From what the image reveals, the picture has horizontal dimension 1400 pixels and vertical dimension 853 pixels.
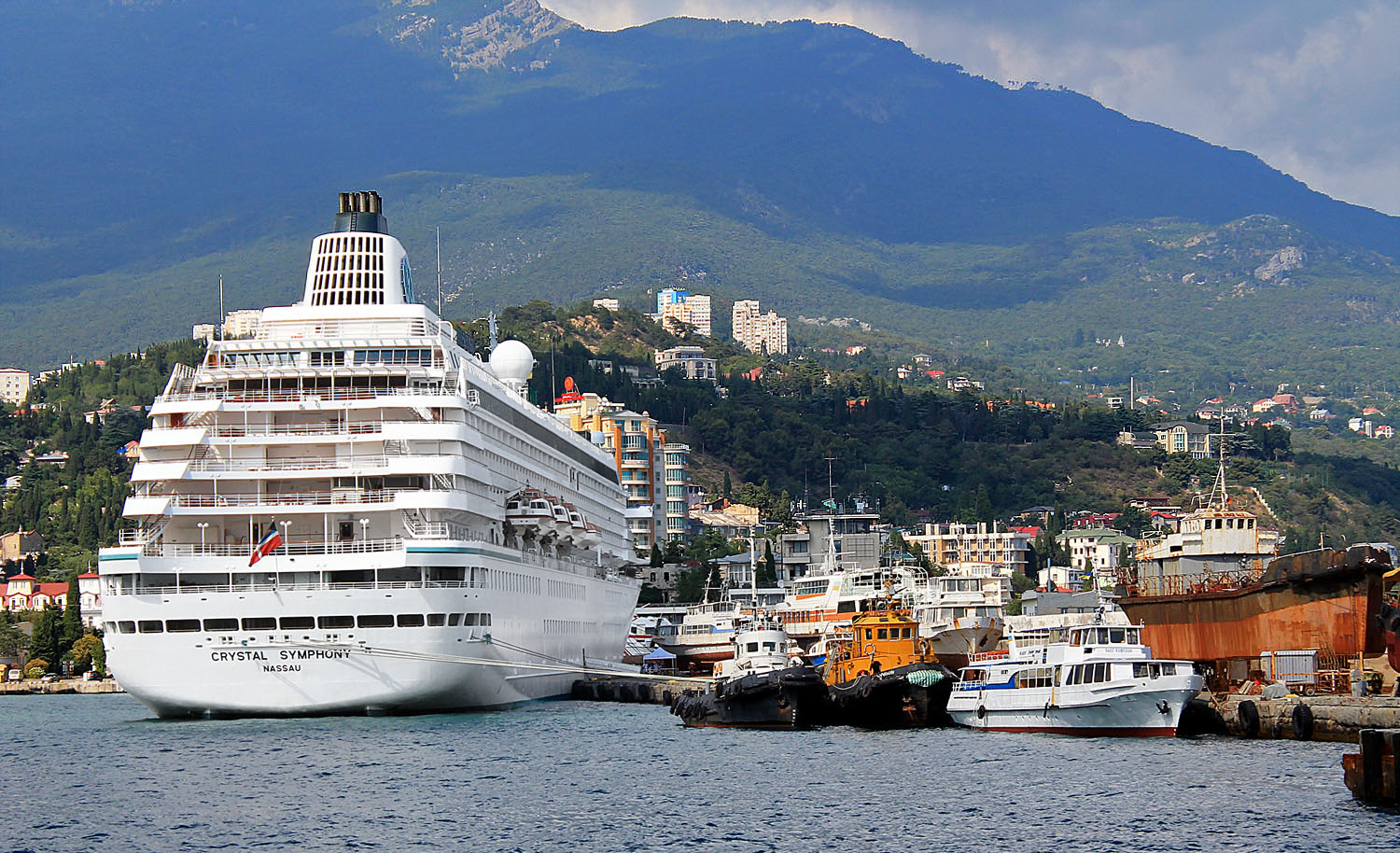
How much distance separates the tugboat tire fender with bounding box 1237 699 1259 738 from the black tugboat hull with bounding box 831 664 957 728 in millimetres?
10325

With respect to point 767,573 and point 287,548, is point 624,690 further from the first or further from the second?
point 767,573

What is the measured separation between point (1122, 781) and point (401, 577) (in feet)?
78.6

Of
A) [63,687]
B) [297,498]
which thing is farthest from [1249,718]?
[63,687]

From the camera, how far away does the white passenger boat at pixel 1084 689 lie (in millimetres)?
51781

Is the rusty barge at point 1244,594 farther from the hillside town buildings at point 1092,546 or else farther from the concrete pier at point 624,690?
the hillside town buildings at point 1092,546

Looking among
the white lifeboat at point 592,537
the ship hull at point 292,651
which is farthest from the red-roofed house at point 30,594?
the ship hull at point 292,651

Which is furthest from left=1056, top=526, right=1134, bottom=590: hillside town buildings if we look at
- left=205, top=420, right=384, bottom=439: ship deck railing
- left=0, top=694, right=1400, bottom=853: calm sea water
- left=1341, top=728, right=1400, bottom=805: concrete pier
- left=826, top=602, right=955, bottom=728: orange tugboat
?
left=1341, top=728, right=1400, bottom=805: concrete pier

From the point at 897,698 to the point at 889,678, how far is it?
94 centimetres

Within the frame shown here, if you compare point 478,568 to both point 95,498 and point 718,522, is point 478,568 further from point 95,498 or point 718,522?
point 718,522

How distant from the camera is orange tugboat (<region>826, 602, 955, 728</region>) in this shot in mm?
59344

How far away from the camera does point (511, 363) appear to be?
91.5 metres

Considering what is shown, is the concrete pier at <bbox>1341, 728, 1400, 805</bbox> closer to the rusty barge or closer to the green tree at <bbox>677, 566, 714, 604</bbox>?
the rusty barge

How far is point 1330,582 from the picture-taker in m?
56.9

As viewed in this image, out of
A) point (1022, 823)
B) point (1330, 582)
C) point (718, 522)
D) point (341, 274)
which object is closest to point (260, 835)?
point (1022, 823)
